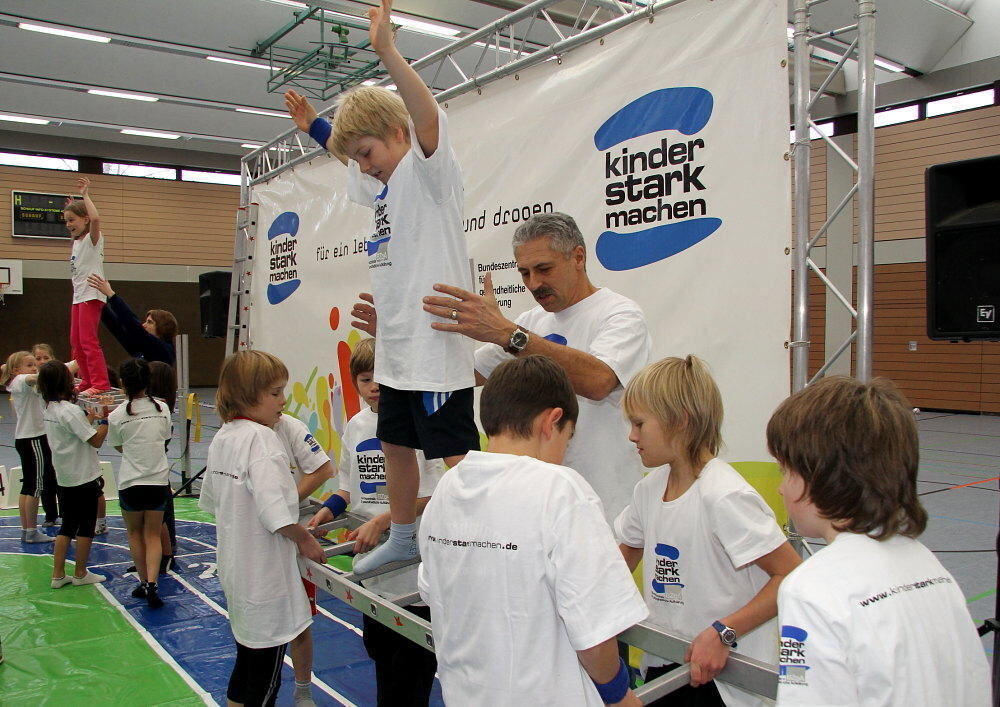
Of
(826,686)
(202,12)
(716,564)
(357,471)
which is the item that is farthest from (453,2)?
(826,686)

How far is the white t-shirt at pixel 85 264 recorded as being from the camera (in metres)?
5.12

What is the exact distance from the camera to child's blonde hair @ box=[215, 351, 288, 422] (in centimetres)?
254

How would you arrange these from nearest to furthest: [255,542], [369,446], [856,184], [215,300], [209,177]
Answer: [255,542], [856,184], [369,446], [215,300], [209,177]

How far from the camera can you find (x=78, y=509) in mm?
5121

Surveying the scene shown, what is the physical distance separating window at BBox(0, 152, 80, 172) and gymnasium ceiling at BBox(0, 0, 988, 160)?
2389 millimetres

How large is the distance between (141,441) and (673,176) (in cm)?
376

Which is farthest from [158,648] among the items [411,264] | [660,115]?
[660,115]

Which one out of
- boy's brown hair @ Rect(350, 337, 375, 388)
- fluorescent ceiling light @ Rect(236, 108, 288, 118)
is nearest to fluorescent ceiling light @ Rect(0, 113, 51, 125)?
fluorescent ceiling light @ Rect(236, 108, 288, 118)

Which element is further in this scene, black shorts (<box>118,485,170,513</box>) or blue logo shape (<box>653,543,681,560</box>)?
black shorts (<box>118,485,170,513</box>)

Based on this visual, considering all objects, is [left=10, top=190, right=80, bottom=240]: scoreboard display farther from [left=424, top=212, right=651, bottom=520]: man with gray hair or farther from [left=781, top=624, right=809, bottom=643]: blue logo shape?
[left=781, top=624, right=809, bottom=643]: blue logo shape

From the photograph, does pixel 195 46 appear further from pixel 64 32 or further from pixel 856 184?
pixel 856 184

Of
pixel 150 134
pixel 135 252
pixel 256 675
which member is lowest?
pixel 256 675

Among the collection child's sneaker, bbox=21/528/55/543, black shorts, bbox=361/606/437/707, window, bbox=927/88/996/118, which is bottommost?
child's sneaker, bbox=21/528/55/543

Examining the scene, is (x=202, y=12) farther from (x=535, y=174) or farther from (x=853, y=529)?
(x=853, y=529)
